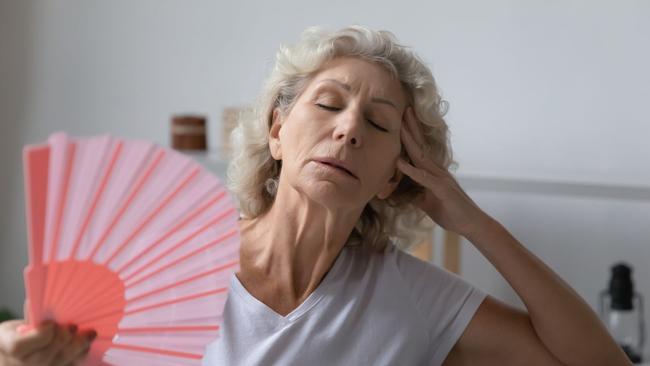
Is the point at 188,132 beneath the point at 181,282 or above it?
beneath

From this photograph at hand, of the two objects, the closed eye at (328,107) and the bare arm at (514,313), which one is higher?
the closed eye at (328,107)

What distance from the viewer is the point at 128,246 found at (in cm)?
84

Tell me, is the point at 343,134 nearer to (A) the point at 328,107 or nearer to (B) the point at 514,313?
(A) the point at 328,107

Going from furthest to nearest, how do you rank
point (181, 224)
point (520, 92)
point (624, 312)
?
point (520, 92)
point (624, 312)
point (181, 224)

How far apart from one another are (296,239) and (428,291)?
21 centimetres

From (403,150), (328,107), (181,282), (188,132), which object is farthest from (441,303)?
(188,132)

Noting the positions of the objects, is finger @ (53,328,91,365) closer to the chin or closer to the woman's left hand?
the chin

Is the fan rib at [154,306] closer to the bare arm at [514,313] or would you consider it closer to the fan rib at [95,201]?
the fan rib at [95,201]

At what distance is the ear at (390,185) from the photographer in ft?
4.07

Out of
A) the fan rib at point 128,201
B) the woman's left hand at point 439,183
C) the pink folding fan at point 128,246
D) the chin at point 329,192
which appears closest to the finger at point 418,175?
the woman's left hand at point 439,183

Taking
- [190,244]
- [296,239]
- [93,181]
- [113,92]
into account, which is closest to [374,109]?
[296,239]

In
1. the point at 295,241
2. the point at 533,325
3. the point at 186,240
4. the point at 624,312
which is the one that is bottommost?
the point at 624,312

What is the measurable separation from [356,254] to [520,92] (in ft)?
2.48

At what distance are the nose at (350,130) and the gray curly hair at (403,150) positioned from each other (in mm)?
99
